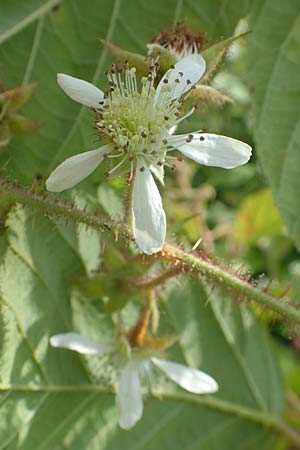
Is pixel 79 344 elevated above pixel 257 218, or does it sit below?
below

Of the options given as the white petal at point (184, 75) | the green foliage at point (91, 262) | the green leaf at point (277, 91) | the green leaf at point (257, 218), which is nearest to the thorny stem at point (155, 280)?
the green foliage at point (91, 262)

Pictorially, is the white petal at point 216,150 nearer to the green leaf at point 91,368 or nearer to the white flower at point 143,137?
the white flower at point 143,137

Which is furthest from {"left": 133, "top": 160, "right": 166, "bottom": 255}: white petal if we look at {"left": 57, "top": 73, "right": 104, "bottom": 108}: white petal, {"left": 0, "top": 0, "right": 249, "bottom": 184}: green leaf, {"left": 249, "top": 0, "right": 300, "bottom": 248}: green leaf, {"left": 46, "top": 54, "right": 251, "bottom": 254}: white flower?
{"left": 249, "top": 0, "right": 300, "bottom": 248}: green leaf

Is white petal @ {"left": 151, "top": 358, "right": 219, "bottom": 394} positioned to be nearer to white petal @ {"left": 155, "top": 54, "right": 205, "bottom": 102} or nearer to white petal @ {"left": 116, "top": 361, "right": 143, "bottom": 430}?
white petal @ {"left": 116, "top": 361, "right": 143, "bottom": 430}

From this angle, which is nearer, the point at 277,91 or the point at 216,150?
the point at 216,150

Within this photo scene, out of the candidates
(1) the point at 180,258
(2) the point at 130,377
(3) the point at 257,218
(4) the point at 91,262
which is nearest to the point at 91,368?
(2) the point at 130,377

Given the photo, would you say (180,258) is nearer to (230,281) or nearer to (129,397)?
(230,281)
